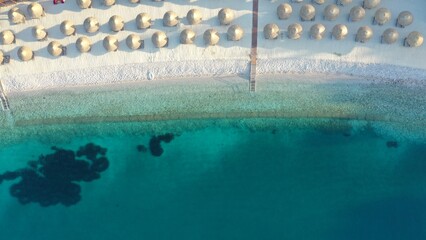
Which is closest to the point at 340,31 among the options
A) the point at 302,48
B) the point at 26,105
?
the point at 302,48

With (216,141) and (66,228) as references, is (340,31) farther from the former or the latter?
(66,228)

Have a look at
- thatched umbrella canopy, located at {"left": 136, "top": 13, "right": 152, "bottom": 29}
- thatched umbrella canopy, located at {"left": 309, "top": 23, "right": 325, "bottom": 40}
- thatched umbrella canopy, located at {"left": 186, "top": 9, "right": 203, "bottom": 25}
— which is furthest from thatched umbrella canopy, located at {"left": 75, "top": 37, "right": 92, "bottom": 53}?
thatched umbrella canopy, located at {"left": 309, "top": 23, "right": 325, "bottom": 40}

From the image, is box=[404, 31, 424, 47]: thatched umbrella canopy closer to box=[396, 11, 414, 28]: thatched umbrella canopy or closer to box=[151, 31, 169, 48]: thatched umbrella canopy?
box=[396, 11, 414, 28]: thatched umbrella canopy

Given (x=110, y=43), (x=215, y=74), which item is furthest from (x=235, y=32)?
(x=110, y=43)

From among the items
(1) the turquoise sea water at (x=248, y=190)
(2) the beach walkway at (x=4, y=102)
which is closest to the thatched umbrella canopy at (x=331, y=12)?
(1) the turquoise sea water at (x=248, y=190)

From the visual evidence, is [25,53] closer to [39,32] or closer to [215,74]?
[39,32]

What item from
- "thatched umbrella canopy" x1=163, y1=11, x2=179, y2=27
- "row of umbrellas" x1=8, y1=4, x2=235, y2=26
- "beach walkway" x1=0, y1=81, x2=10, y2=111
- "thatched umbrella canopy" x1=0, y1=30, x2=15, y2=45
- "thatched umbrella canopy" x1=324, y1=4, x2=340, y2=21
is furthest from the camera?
"beach walkway" x1=0, y1=81, x2=10, y2=111

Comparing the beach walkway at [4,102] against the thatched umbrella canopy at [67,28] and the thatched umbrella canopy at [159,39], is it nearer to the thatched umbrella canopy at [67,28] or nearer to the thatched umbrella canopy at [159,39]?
the thatched umbrella canopy at [67,28]

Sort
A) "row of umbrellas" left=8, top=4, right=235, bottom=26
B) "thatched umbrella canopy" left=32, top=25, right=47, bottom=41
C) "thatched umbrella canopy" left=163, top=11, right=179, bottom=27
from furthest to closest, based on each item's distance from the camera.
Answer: "thatched umbrella canopy" left=32, top=25, right=47, bottom=41 → "thatched umbrella canopy" left=163, top=11, right=179, bottom=27 → "row of umbrellas" left=8, top=4, right=235, bottom=26
